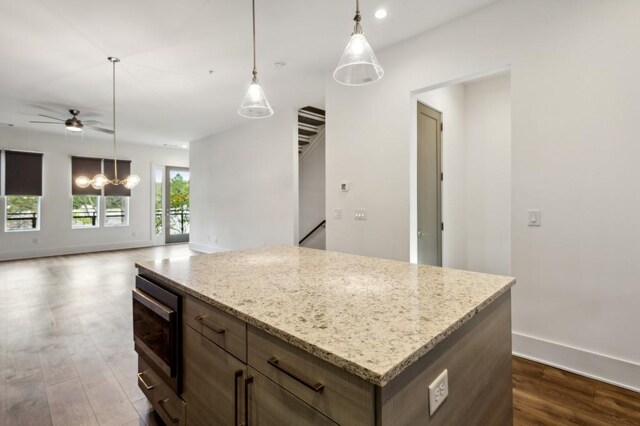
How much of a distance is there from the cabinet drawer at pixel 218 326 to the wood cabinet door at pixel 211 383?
29 millimetres

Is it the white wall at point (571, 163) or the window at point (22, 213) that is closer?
the white wall at point (571, 163)

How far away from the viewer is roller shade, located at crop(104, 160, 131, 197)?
27.3 ft

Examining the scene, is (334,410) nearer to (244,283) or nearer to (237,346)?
(237,346)

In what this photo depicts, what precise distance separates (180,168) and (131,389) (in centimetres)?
857

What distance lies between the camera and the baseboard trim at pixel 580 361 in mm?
2129

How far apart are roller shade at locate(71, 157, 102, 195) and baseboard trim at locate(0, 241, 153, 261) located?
1.40 meters

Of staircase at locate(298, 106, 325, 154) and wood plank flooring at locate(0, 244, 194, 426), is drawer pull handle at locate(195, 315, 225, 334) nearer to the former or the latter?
wood plank flooring at locate(0, 244, 194, 426)

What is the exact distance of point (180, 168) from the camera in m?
9.81

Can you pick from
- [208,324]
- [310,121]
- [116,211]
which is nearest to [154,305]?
[208,324]

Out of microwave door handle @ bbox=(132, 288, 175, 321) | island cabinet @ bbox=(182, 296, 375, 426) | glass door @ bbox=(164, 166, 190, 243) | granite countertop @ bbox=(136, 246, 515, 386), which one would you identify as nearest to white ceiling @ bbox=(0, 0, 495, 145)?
granite countertop @ bbox=(136, 246, 515, 386)

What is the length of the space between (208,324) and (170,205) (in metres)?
9.30

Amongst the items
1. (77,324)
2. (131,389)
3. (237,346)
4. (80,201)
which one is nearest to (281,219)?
(77,324)

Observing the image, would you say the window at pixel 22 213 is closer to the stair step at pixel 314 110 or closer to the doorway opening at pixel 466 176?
the stair step at pixel 314 110

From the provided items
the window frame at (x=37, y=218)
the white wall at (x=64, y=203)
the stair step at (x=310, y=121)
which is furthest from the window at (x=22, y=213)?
the stair step at (x=310, y=121)
